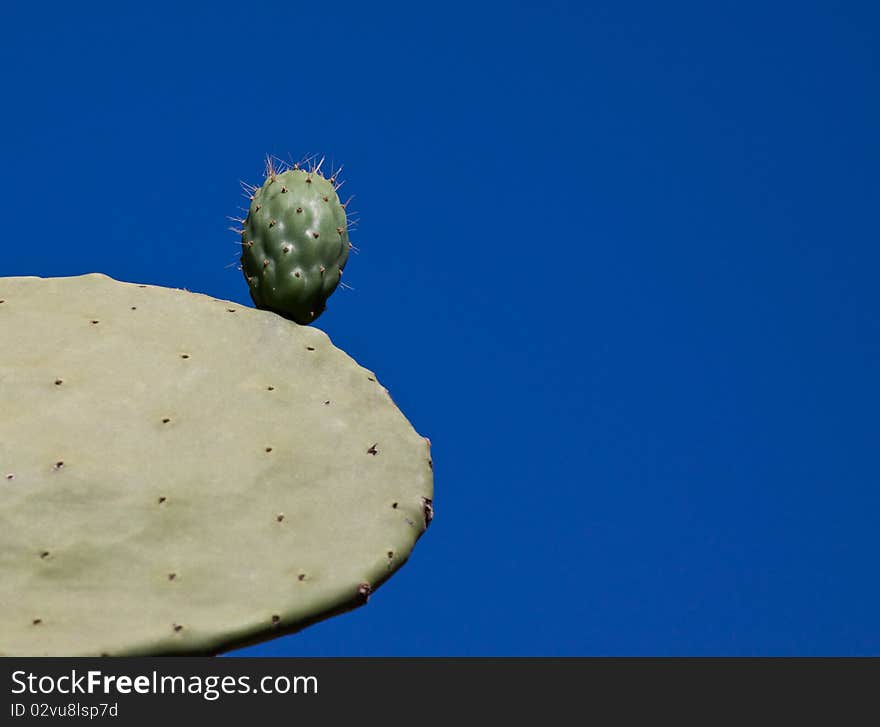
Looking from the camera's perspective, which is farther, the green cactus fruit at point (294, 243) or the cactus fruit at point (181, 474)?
the green cactus fruit at point (294, 243)

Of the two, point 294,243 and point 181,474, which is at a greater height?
point 294,243

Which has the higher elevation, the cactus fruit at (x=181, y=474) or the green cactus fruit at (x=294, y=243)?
the green cactus fruit at (x=294, y=243)

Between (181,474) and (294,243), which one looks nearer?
(181,474)
